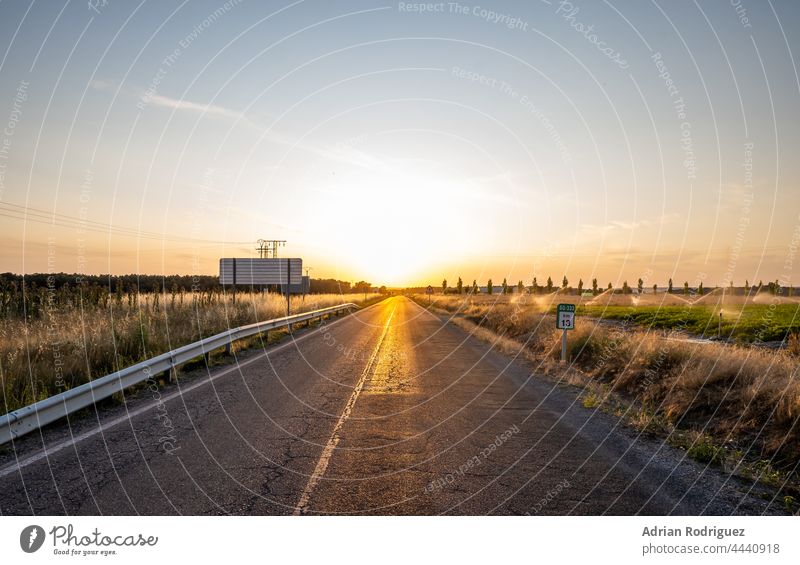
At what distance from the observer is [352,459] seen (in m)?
5.80

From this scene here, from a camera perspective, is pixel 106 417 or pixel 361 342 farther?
pixel 361 342

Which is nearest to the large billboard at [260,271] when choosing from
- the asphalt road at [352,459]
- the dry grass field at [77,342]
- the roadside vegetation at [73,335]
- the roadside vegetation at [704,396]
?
the roadside vegetation at [73,335]

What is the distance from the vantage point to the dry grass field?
8807mm

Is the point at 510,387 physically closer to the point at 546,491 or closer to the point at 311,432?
the point at 311,432

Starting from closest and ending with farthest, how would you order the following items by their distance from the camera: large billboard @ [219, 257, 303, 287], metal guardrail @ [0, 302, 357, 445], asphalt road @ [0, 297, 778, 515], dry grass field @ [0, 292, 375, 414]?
asphalt road @ [0, 297, 778, 515] → metal guardrail @ [0, 302, 357, 445] → dry grass field @ [0, 292, 375, 414] → large billboard @ [219, 257, 303, 287]

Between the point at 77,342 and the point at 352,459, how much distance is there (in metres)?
8.58

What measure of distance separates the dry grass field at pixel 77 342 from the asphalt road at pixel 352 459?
1421 millimetres

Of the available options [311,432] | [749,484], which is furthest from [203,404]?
[749,484]

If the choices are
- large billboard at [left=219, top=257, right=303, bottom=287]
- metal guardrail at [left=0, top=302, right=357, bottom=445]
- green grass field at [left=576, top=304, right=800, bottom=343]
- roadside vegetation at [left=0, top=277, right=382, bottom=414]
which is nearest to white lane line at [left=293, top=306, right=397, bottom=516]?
metal guardrail at [left=0, top=302, right=357, bottom=445]

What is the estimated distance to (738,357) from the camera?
1015 cm

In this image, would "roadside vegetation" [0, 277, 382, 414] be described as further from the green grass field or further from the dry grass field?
the green grass field

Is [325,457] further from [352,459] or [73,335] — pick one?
[73,335]

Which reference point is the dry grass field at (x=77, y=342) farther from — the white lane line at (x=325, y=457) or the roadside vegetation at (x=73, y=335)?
the white lane line at (x=325, y=457)
